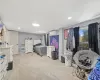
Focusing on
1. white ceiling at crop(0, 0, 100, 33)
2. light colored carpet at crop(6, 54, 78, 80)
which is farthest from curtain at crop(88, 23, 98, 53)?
light colored carpet at crop(6, 54, 78, 80)

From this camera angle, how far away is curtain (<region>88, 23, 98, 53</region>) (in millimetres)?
3056

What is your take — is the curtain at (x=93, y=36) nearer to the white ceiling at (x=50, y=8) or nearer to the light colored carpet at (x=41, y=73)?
the white ceiling at (x=50, y=8)

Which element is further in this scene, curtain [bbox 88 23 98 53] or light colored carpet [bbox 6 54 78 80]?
curtain [bbox 88 23 98 53]

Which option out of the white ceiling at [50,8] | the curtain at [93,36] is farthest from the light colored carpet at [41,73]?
the white ceiling at [50,8]

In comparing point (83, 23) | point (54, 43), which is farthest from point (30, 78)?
point (54, 43)

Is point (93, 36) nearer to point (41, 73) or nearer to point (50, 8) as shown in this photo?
point (50, 8)

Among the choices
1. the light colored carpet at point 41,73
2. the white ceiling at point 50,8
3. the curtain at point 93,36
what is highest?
the white ceiling at point 50,8

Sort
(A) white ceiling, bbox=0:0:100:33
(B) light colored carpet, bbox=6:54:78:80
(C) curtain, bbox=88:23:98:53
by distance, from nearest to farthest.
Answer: (A) white ceiling, bbox=0:0:100:33
(B) light colored carpet, bbox=6:54:78:80
(C) curtain, bbox=88:23:98:53

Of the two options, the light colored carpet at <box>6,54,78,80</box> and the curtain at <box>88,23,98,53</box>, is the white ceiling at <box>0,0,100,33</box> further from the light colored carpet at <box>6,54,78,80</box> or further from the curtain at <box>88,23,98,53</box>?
the light colored carpet at <box>6,54,78,80</box>

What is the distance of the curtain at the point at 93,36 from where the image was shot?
10.0 feet

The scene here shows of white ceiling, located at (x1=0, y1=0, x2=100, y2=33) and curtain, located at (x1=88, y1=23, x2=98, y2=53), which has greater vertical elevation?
white ceiling, located at (x1=0, y1=0, x2=100, y2=33)

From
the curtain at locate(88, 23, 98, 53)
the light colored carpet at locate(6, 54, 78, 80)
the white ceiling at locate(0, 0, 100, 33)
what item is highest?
the white ceiling at locate(0, 0, 100, 33)

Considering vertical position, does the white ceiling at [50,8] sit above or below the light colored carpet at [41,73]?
above

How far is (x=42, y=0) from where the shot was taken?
180 cm
